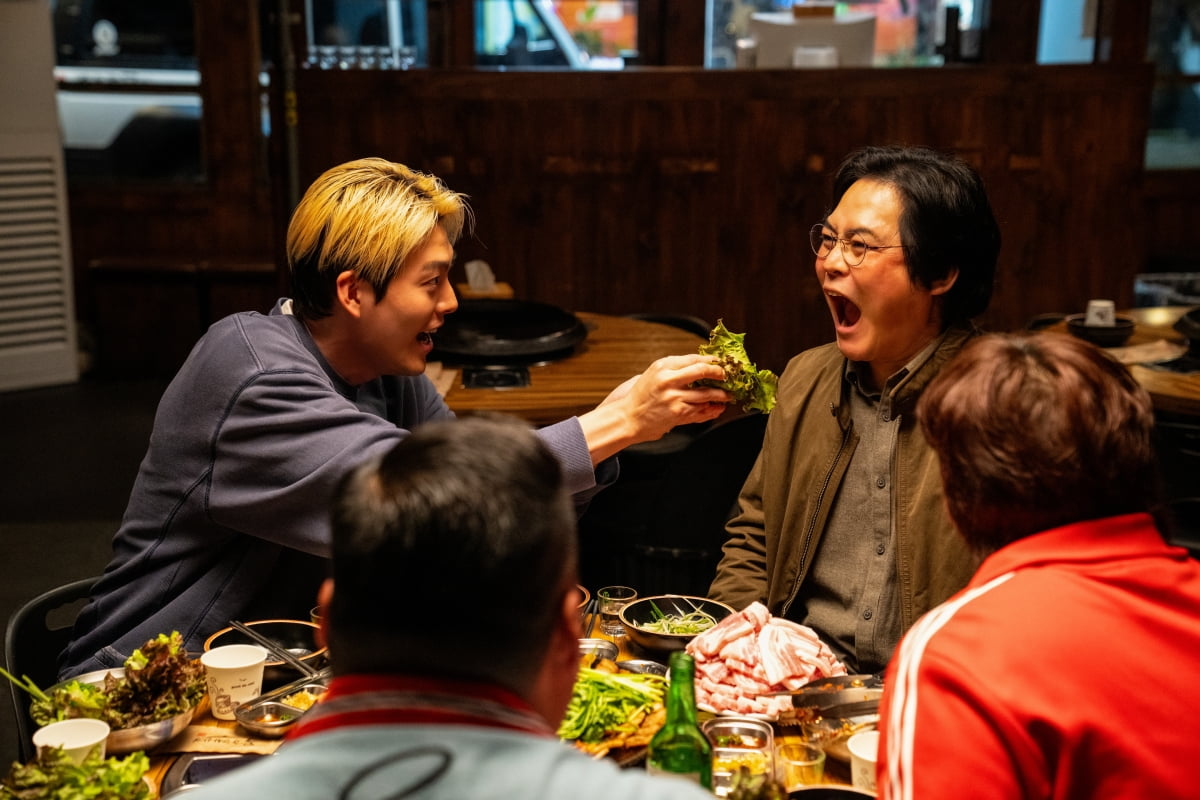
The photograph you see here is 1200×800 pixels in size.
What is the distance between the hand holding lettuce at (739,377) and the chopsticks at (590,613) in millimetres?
490

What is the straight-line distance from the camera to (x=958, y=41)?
7.48m

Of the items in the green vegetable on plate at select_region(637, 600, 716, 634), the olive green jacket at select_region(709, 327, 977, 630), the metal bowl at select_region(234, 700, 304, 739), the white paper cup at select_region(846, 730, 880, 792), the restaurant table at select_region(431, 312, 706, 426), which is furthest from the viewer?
the restaurant table at select_region(431, 312, 706, 426)

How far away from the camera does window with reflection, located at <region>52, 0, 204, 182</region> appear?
7.89m

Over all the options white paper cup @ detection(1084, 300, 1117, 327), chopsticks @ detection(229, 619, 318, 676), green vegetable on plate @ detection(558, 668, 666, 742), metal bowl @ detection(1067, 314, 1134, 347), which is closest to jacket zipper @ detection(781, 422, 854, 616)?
green vegetable on plate @ detection(558, 668, 666, 742)

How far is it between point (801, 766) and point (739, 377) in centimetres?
94

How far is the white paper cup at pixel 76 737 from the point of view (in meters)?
1.75

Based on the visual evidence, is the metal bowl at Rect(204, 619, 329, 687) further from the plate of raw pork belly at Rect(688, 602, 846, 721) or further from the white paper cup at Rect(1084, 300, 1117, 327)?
the white paper cup at Rect(1084, 300, 1117, 327)

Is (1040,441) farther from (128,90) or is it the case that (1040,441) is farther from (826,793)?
(128,90)

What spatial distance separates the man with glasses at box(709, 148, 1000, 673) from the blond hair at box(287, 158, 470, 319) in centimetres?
89

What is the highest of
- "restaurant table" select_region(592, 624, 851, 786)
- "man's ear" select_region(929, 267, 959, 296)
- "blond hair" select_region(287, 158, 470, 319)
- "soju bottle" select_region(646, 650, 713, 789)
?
"blond hair" select_region(287, 158, 470, 319)

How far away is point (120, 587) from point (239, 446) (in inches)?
16.2

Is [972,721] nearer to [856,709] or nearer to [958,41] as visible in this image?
[856,709]

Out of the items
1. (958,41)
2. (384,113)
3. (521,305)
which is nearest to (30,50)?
(384,113)

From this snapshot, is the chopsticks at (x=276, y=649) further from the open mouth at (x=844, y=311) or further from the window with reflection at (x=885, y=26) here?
the window with reflection at (x=885, y=26)
